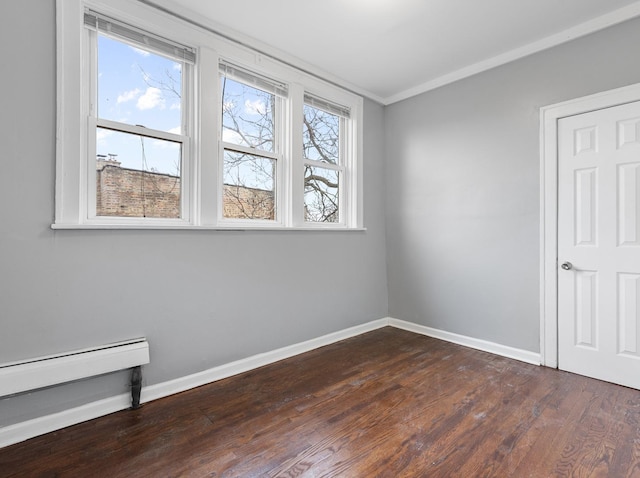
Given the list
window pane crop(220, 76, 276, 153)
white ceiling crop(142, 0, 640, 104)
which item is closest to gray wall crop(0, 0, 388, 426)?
window pane crop(220, 76, 276, 153)

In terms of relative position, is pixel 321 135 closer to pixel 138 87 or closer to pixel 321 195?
pixel 321 195

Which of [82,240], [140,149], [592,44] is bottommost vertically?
[82,240]

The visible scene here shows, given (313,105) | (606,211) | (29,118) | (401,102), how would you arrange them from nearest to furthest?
(29,118) → (606,211) → (313,105) → (401,102)

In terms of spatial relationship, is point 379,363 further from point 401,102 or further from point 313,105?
point 401,102

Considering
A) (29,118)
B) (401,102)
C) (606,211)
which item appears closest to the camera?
(29,118)

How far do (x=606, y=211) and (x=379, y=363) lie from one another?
6.84 ft

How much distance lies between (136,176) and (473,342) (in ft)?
10.6

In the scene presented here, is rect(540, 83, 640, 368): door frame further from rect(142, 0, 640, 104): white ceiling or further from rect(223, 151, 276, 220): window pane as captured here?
rect(223, 151, 276, 220): window pane

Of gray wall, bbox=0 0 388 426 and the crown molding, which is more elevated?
the crown molding

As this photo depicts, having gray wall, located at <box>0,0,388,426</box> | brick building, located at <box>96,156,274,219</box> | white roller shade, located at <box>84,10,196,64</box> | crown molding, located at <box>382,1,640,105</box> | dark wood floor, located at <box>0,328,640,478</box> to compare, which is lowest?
dark wood floor, located at <box>0,328,640,478</box>

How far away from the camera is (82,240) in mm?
1997

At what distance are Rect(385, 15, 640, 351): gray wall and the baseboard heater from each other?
275cm

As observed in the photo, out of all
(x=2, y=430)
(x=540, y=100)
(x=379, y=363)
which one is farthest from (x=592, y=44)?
(x=2, y=430)

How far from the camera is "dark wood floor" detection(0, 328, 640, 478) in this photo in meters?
1.61
